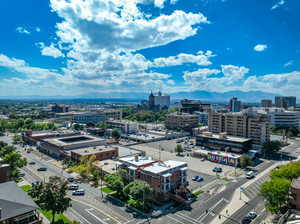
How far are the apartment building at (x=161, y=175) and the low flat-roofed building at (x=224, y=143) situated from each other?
135ft

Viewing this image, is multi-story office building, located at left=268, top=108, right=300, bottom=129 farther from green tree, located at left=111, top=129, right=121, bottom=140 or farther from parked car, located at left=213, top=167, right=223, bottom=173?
green tree, located at left=111, top=129, right=121, bottom=140

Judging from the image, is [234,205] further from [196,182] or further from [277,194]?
[196,182]

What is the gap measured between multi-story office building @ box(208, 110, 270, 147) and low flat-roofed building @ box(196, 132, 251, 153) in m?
6.48

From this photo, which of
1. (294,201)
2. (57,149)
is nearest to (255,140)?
(294,201)

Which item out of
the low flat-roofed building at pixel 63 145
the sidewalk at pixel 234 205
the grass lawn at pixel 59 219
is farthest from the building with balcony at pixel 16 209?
the low flat-roofed building at pixel 63 145

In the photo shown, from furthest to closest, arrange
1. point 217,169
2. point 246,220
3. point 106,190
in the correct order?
point 217,169, point 106,190, point 246,220

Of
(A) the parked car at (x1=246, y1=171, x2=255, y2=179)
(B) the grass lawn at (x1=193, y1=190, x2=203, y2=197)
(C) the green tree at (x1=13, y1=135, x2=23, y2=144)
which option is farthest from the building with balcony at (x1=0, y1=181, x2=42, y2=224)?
(C) the green tree at (x1=13, y1=135, x2=23, y2=144)

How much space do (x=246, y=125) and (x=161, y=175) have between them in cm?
6569

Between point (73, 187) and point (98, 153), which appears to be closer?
point (73, 187)

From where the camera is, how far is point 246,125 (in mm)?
96000

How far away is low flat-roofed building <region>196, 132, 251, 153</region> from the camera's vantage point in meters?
85.7

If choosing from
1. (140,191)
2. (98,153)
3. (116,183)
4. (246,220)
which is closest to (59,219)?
(116,183)

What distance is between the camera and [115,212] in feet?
138

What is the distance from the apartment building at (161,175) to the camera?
47438mm
